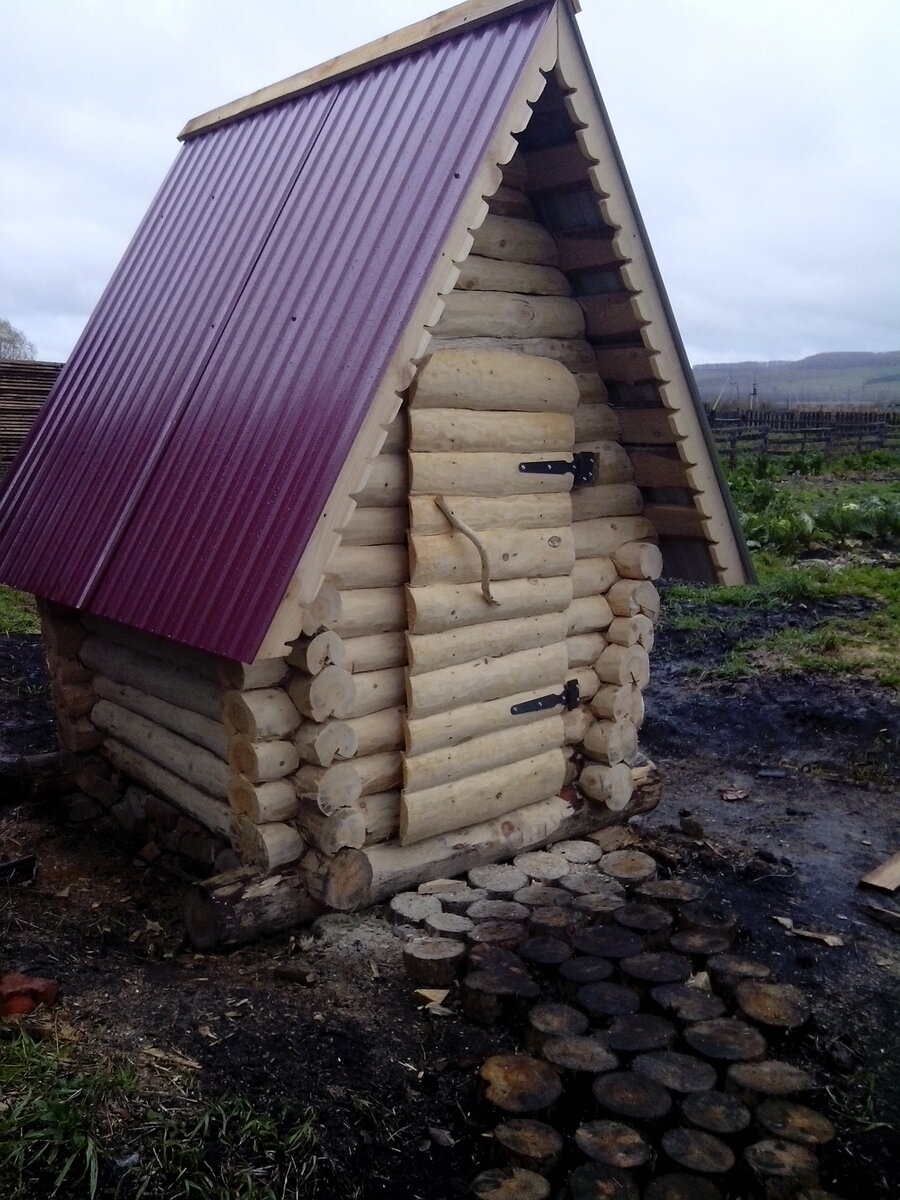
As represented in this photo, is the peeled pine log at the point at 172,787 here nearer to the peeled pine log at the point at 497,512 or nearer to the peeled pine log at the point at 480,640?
the peeled pine log at the point at 480,640

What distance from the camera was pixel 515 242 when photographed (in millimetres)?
6109

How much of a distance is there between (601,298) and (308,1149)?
4863 mm

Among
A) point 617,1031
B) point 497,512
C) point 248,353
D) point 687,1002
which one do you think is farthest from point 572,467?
point 617,1031

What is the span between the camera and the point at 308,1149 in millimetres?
3875

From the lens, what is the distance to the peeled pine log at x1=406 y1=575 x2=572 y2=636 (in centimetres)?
584

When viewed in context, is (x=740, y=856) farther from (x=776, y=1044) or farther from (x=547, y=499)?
(x=547, y=499)

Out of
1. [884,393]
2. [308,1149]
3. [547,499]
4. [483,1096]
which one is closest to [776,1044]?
[483,1096]

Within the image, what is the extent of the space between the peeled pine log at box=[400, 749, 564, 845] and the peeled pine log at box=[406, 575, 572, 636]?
0.99 meters

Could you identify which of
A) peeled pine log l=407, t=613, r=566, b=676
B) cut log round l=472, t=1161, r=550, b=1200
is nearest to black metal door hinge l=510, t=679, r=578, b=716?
peeled pine log l=407, t=613, r=566, b=676

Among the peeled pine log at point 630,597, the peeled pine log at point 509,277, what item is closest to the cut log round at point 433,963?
the peeled pine log at point 630,597

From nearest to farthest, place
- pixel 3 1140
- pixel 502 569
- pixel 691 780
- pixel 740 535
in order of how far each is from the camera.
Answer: pixel 3 1140
pixel 502 569
pixel 740 535
pixel 691 780

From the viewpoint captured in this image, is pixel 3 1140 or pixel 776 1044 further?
pixel 776 1044

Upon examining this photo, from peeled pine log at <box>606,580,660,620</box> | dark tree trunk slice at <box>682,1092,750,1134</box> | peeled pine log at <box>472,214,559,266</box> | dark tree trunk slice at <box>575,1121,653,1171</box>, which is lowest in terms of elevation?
dark tree trunk slice at <box>575,1121,653,1171</box>

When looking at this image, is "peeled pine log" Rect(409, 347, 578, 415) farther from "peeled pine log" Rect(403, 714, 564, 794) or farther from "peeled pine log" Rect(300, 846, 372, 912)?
"peeled pine log" Rect(300, 846, 372, 912)
